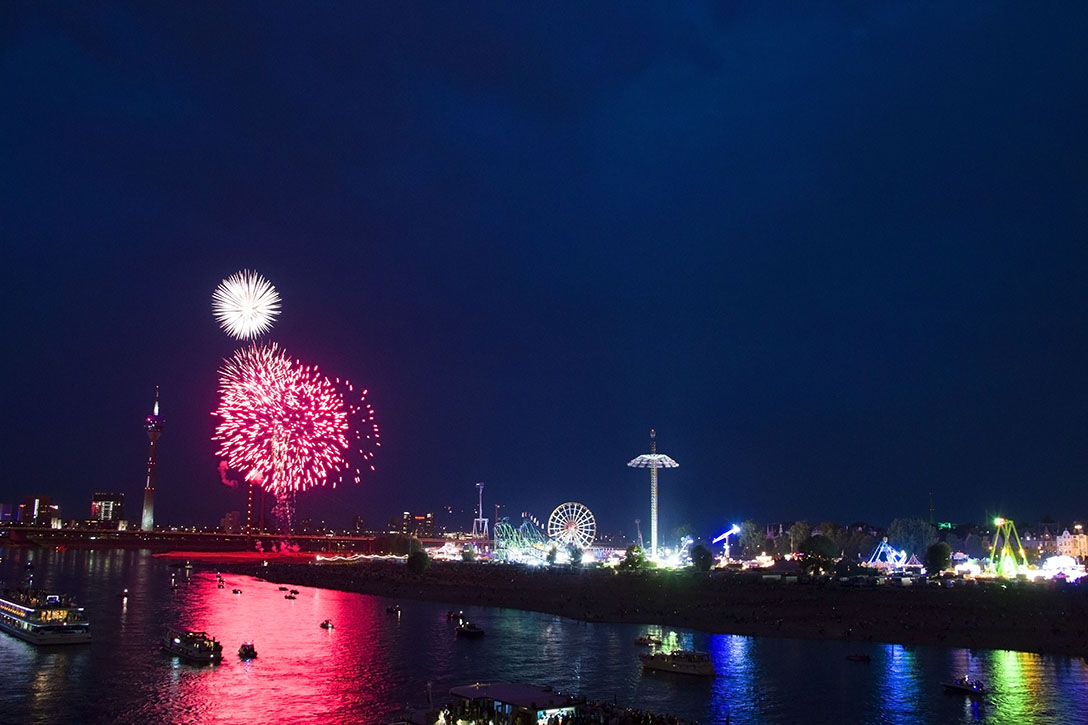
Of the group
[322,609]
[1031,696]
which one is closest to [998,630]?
[1031,696]

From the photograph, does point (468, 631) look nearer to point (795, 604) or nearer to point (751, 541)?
point (795, 604)

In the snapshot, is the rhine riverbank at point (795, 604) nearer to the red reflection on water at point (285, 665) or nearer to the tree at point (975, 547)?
the red reflection on water at point (285, 665)

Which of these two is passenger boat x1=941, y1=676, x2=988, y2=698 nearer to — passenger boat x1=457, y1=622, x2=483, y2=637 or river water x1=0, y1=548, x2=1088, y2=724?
river water x1=0, y1=548, x2=1088, y2=724

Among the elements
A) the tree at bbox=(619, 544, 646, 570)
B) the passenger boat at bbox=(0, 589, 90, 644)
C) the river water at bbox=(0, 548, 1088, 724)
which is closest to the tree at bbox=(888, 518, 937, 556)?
the tree at bbox=(619, 544, 646, 570)

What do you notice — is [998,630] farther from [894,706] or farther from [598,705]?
[598,705]

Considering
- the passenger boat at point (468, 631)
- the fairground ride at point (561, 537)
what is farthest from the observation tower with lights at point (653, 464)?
the passenger boat at point (468, 631)
